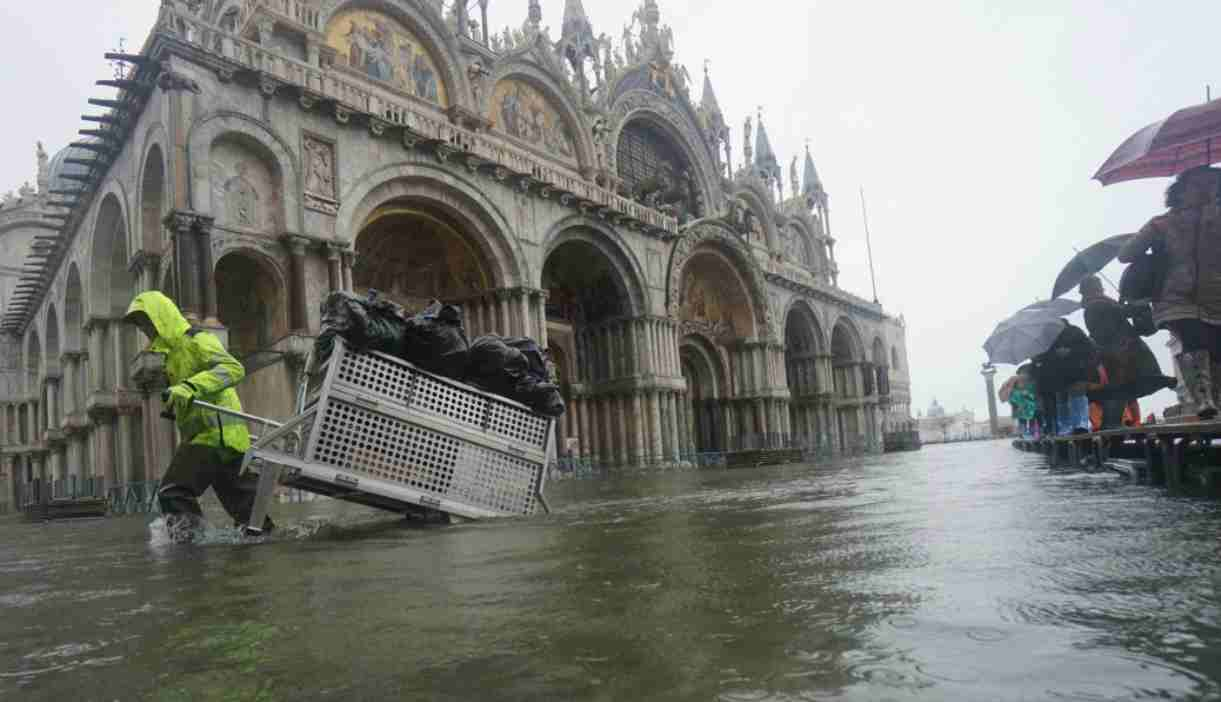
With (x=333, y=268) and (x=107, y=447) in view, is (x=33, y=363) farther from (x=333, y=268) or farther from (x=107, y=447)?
(x=333, y=268)

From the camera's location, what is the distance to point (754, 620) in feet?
5.57

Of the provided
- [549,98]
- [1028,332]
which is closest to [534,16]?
[549,98]

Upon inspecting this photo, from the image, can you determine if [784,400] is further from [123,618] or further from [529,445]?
[123,618]

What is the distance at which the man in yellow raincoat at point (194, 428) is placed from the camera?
518 cm

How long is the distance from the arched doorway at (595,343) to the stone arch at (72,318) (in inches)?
477

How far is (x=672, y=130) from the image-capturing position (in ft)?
98.3

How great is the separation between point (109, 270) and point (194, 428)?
14788mm

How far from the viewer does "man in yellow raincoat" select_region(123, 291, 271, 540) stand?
5184mm

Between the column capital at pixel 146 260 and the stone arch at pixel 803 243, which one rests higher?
the stone arch at pixel 803 243

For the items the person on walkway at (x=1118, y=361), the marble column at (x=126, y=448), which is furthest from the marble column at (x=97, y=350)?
the person on walkway at (x=1118, y=361)

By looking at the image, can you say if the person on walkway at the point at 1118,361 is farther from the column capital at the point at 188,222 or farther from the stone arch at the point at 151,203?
the stone arch at the point at 151,203

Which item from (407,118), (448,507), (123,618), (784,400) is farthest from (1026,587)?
(784,400)

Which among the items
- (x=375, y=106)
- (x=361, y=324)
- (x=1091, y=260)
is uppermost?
(x=375, y=106)

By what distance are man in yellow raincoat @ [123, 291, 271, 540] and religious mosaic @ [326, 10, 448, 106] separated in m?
14.0
